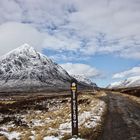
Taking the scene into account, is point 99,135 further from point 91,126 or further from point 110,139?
point 91,126

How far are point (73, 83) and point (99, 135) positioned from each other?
3.48 metres

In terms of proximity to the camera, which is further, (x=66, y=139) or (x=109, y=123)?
(x=109, y=123)

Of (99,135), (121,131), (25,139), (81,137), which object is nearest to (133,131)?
(121,131)

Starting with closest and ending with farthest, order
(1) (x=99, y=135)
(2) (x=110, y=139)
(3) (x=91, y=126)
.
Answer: (2) (x=110, y=139), (1) (x=99, y=135), (3) (x=91, y=126)

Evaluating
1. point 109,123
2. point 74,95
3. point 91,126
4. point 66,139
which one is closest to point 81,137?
point 66,139

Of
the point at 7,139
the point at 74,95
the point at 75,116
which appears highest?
the point at 74,95

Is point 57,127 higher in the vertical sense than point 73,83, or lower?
lower

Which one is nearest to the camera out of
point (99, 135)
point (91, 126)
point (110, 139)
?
point (110, 139)

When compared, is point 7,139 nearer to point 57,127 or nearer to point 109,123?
point 57,127

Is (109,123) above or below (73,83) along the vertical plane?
below

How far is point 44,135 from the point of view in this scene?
19812 millimetres

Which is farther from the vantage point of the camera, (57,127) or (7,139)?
(57,127)

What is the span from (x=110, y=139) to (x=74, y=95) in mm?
3180

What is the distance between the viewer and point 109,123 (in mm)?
23828
